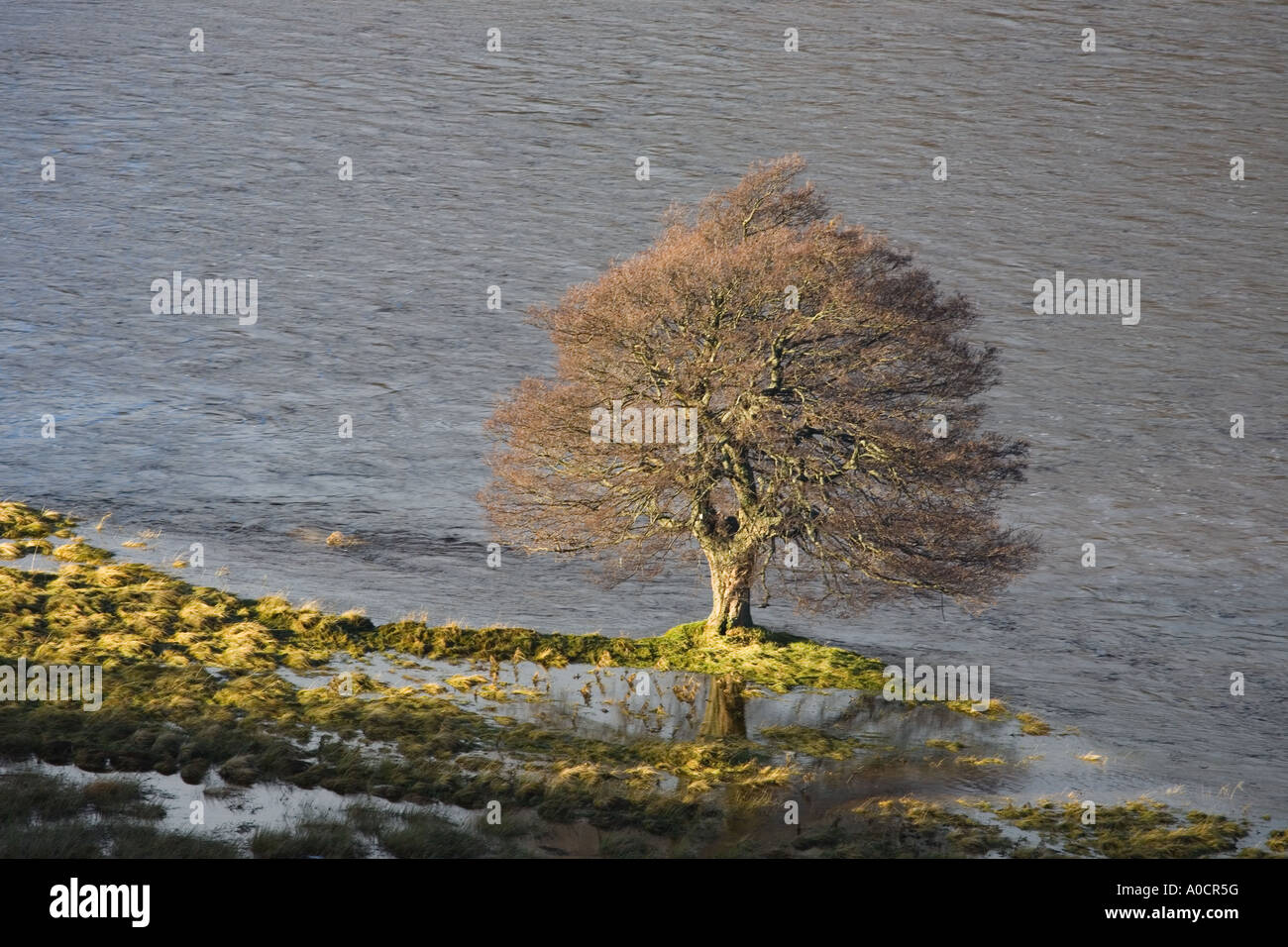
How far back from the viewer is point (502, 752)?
103ft

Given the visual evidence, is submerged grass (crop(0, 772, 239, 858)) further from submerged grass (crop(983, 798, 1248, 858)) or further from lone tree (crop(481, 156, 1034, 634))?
submerged grass (crop(983, 798, 1248, 858))

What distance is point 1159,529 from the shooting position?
207 feet

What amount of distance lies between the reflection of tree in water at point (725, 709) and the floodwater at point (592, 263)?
18.6 feet

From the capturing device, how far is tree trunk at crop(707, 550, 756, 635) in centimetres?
3766

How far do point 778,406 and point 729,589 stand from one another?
5269mm

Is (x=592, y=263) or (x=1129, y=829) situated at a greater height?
(x=592, y=263)

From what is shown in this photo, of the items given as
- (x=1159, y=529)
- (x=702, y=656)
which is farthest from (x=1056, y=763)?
(x=1159, y=529)

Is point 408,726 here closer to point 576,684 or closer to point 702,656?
point 576,684

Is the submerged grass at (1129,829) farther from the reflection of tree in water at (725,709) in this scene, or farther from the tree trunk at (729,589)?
the tree trunk at (729,589)

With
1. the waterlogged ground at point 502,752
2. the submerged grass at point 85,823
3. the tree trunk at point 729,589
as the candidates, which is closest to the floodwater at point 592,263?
the waterlogged ground at point 502,752

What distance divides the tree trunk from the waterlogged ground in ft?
1.77

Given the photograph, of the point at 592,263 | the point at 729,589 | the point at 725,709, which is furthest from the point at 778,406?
the point at 592,263

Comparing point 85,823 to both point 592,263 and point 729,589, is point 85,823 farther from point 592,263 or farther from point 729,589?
point 592,263

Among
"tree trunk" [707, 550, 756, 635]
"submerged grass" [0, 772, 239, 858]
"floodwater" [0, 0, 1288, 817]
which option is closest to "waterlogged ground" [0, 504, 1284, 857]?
"submerged grass" [0, 772, 239, 858]
